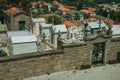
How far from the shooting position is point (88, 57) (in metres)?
25.8

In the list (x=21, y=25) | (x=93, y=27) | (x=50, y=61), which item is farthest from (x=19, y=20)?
(x=50, y=61)

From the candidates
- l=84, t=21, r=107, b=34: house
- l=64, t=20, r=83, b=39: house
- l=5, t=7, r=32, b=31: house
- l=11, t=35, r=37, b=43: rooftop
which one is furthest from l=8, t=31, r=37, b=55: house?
l=5, t=7, r=32, b=31: house

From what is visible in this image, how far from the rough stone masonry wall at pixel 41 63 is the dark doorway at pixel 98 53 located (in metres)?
1.98

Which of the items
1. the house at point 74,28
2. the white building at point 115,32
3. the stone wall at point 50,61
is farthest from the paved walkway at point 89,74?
the house at point 74,28

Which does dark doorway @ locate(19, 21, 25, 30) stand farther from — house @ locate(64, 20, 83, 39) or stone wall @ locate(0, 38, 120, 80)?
stone wall @ locate(0, 38, 120, 80)

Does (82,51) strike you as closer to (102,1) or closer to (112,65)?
(112,65)

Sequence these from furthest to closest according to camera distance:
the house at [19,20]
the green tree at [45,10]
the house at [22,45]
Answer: the green tree at [45,10] → the house at [19,20] → the house at [22,45]

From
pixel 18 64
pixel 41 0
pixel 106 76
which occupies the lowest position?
pixel 106 76

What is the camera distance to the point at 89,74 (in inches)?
951

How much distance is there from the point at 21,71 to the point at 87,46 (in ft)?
24.7

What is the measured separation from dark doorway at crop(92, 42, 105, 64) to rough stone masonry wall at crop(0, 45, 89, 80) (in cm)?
198

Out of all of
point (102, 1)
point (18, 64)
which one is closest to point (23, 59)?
point (18, 64)

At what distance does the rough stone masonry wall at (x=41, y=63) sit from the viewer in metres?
22.2

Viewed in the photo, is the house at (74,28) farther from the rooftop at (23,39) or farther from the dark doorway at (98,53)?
the dark doorway at (98,53)
